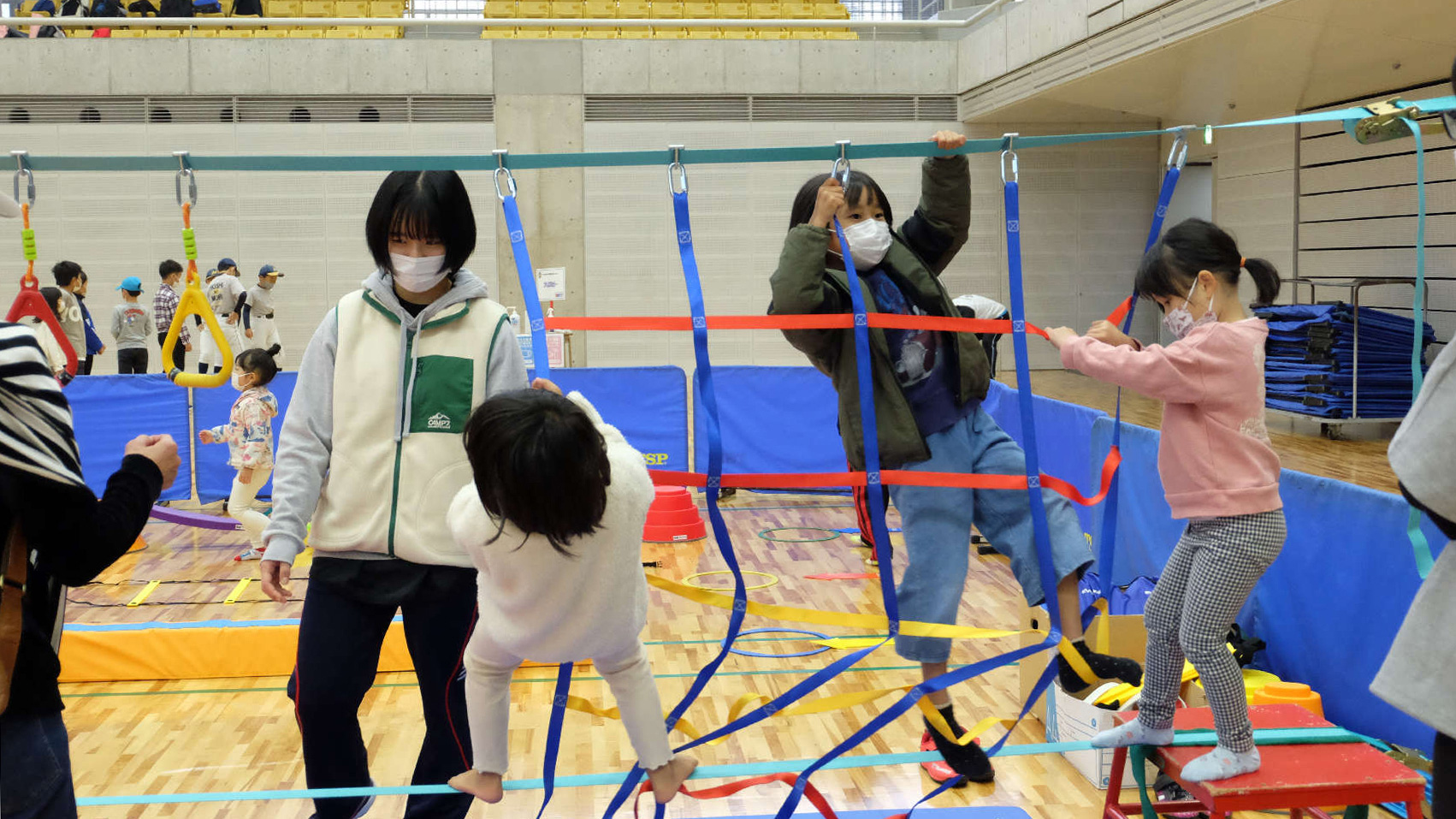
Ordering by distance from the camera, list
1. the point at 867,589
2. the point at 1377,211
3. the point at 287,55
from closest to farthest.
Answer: the point at 867,589 → the point at 1377,211 → the point at 287,55

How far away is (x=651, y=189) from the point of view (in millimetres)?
12000

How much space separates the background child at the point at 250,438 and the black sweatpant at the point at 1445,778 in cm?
504

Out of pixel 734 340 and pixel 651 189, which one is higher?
pixel 651 189

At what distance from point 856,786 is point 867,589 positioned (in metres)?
2.21

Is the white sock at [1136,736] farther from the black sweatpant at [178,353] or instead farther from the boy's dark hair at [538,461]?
the black sweatpant at [178,353]

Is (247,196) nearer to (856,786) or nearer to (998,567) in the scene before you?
(998,567)

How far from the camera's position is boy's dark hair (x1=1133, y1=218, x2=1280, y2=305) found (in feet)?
7.73

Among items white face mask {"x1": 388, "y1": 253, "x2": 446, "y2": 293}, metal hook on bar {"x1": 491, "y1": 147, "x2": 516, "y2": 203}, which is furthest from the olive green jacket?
white face mask {"x1": 388, "y1": 253, "x2": 446, "y2": 293}

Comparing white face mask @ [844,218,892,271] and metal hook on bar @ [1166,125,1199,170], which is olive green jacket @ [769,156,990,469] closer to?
white face mask @ [844,218,892,271]

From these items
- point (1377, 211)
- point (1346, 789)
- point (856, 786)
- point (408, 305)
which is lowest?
point (856, 786)

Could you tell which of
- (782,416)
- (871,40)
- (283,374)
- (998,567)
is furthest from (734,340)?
(998,567)

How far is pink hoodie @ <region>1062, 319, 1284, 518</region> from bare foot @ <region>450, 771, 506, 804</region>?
1.37 meters

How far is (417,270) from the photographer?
201cm

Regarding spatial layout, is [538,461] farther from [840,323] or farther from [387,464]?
[840,323]
